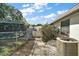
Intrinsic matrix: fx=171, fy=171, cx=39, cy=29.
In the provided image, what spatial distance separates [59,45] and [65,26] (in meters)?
0.50

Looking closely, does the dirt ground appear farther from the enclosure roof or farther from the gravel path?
the enclosure roof

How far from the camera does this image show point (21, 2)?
4.15m

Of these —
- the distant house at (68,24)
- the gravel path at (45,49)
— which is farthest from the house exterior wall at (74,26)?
the gravel path at (45,49)

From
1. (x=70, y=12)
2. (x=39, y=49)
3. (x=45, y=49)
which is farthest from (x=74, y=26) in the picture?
(x=39, y=49)

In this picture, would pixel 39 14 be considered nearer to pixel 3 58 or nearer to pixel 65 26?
pixel 65 26

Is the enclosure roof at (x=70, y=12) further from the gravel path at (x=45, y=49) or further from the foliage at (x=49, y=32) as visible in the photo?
the gravel path at (x=45, y=49)

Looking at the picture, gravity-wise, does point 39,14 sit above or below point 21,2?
below

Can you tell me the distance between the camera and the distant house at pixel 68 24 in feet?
13.7

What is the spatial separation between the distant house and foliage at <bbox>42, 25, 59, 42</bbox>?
0.41 ft

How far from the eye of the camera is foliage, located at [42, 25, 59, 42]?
429cm

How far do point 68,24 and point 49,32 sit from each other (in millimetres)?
528

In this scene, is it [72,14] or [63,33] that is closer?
[72,14]

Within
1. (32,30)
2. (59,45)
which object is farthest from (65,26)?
(32,30)

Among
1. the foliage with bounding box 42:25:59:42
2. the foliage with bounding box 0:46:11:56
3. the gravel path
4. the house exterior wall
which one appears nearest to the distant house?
the house exterior wall
